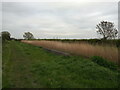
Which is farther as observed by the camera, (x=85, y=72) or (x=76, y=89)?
(x=85, y=72)

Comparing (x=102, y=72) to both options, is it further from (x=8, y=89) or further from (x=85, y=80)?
(x=8, y=89)

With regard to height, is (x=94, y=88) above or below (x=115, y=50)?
below

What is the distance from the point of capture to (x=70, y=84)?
11.8 ft

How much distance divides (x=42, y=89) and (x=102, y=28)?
3289cm

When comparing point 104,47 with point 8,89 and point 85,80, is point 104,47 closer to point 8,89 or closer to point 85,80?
point 85,80

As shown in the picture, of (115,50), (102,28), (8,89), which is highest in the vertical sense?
(102,28)

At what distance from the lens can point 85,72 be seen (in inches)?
181

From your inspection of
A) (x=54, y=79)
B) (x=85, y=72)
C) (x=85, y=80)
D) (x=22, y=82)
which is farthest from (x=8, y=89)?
(x=85, y=72)

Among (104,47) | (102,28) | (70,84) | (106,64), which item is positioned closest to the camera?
(70,84)

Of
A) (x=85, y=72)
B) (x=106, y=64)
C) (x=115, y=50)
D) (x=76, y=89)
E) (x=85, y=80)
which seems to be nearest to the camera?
(x=76, y=89)

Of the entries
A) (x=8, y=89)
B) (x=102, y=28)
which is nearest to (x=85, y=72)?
(x=8, y=89)

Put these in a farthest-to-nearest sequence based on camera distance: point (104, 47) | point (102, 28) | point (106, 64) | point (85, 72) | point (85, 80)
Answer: point (102, 28), point (104, 47), point (106, 64), point (85, 72), point (85, 80)

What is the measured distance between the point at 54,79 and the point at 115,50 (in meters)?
3.59

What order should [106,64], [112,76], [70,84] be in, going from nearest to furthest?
[70,84] → [112,76] → [106,64]
